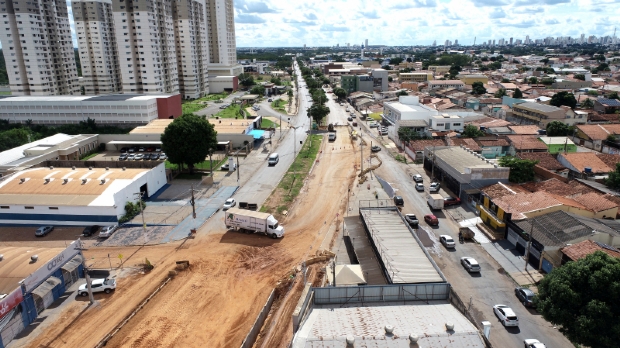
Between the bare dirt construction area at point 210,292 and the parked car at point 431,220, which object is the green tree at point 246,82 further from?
the parked car at point 431,220

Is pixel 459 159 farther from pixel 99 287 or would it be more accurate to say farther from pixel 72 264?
pixel 72 264

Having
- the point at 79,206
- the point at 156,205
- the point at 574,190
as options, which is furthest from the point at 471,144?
the point at 79,206

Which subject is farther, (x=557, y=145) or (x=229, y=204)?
(x=557, y=145)

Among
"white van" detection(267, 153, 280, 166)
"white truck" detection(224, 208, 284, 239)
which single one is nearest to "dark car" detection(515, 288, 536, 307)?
"white truck" detection(224, 208, 284, 239)

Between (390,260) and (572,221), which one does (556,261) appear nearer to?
(572,221)


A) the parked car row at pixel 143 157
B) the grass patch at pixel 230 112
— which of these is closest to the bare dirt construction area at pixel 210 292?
the parked car row at pixel 143 157

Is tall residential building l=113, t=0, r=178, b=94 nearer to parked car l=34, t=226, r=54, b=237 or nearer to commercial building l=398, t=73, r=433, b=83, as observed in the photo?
parked car l=34, t=226, r=54, b=237

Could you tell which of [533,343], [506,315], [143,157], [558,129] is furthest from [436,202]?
[143,157]
